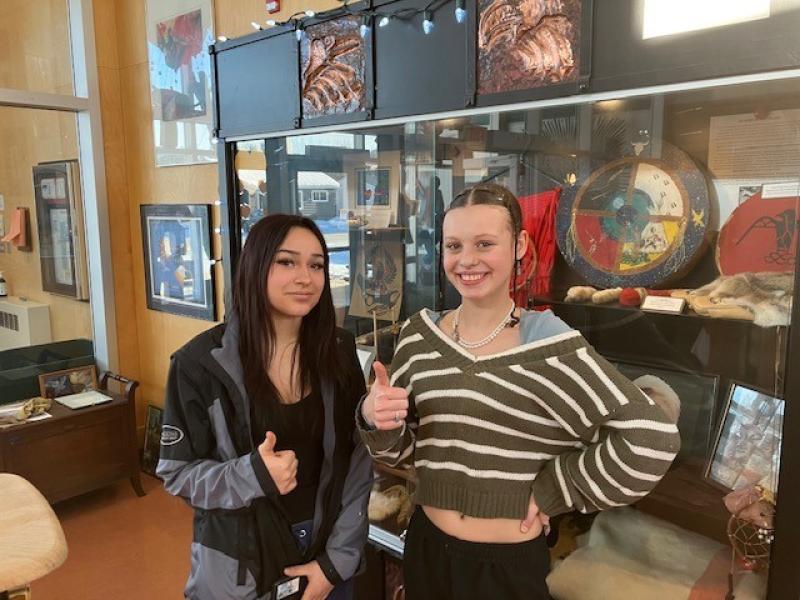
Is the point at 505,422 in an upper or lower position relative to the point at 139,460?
upper

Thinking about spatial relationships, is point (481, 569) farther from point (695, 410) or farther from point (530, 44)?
point (530, 44)

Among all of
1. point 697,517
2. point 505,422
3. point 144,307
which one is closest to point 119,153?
point 144,307

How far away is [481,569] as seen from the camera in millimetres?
1354

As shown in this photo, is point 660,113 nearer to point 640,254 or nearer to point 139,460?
point 640,254

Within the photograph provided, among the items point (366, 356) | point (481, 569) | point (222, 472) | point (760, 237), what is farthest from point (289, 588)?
point (760, 237)

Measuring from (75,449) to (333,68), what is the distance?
8.20ft

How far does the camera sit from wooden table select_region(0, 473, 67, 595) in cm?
89

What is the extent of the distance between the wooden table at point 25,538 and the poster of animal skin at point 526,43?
1363 millimetres

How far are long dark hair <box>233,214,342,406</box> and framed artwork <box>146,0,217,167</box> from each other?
1.85 metres

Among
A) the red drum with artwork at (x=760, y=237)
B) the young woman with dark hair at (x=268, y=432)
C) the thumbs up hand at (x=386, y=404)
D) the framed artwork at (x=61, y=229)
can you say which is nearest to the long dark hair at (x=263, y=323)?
the young woman with dark hair at (x=268, y=432)

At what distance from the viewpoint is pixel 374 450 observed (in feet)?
4.50

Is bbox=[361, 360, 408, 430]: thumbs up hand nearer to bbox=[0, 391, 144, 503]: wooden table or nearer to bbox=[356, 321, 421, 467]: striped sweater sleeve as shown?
bbox=[356, 321, 421, 467]: striped sweater sleeve

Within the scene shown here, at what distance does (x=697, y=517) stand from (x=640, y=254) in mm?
685

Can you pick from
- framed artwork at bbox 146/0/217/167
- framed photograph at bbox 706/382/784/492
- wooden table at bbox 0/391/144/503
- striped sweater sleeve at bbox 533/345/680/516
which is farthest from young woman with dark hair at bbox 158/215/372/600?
wooden table at bbox 0/391/144/503
